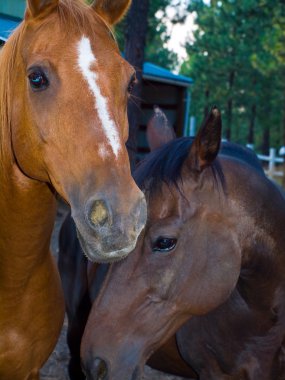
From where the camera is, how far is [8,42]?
8.24 ft

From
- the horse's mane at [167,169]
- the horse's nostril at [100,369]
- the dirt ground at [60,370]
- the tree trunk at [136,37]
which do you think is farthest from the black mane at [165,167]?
the tree trunk at [136,37]

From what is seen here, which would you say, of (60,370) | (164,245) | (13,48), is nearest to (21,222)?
(164,245)

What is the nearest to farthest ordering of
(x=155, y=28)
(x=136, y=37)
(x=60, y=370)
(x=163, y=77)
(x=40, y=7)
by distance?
(x=40, y=7) → (x=60, y=370) → (x=136, y=37) → (x=163, y=77) → (x=155, y=28)

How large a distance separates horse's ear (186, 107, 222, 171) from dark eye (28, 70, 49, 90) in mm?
707

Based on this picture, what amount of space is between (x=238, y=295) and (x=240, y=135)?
49850mm

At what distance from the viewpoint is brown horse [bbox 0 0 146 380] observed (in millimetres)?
1971

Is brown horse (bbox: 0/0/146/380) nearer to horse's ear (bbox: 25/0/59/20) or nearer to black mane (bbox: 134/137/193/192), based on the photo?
horse's ear (bbox: 25/0/59/20)

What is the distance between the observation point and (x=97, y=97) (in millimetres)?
2055

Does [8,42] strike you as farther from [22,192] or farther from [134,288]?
[134,288]

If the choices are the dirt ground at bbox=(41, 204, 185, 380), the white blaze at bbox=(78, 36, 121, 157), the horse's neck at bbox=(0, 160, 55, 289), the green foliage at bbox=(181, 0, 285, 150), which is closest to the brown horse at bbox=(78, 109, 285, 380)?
the horse's neck at bbox=(0, 160, 55, 289)

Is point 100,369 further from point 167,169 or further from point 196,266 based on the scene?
point 167,169

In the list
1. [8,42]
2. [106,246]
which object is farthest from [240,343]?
[8,42]

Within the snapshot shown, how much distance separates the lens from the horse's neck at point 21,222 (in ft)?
8.35

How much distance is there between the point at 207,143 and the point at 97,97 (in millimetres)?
615
